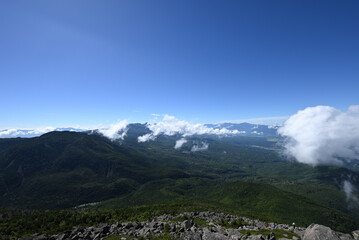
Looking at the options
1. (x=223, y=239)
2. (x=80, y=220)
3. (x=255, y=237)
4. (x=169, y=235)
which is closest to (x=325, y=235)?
(x=255, y=237)

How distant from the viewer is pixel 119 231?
53750 mm

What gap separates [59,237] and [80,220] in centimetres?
5891

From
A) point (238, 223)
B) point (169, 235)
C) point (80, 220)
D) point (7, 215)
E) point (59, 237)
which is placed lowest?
point (7, 215)

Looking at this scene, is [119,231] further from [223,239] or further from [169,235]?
[223,239]

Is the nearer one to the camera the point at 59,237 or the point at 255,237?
the point at 255,237

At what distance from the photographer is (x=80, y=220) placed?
329 feet

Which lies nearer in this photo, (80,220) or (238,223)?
(238,223)

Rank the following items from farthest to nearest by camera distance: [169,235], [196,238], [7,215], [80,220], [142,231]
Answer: [7,215], [80,220], [142,231], [169,235], [196,238]

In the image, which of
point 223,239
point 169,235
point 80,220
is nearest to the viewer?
point 223,239

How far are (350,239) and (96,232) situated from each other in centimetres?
7208

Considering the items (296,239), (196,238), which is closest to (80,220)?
(196,238)

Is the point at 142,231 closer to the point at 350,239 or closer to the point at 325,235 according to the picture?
the point at 325,235

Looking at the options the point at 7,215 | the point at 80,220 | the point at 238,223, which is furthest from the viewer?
the point at 7,215

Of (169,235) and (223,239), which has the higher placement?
(223,239)
